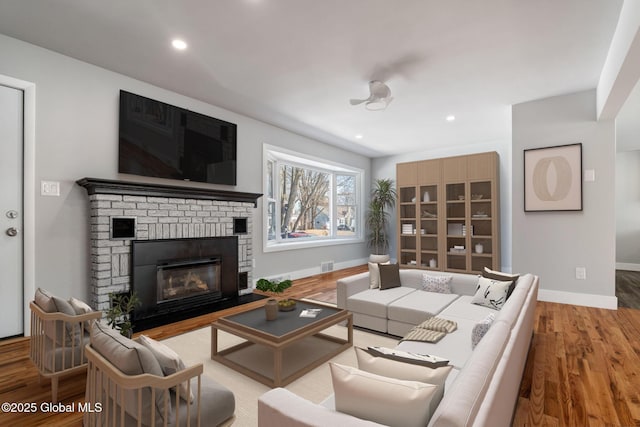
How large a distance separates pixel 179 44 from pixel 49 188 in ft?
6.26

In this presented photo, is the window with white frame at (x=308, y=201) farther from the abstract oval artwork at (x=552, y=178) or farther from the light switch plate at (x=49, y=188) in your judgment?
the abstract oval artwork at (x=552, y=178)

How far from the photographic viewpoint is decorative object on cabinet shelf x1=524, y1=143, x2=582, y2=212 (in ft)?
13.5

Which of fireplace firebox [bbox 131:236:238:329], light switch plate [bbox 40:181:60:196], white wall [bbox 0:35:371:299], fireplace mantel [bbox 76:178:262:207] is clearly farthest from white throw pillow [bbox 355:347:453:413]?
light switch plate [bbox 40:181:60:196]

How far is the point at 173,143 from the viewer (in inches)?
157

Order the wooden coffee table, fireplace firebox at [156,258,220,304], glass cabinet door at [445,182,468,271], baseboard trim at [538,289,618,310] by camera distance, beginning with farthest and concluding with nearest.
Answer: glass cabinet door at [445,182,468,271] → baseboard trim at [538,289,618,310] → fireplace firebox at [156,258,220,304] → the wooden coffee table

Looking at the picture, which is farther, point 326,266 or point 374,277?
point 326,266

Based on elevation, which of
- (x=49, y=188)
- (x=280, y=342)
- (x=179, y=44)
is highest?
(x=179, y=44)

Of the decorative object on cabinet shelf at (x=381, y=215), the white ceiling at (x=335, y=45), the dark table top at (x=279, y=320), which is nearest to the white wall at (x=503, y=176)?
the decorative object on cabinet shelf at (x=381, y=215)

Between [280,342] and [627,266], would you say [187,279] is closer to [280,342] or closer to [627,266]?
[280,342]

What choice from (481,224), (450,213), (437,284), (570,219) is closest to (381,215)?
(450,213)

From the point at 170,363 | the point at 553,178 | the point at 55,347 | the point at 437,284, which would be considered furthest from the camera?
the point at 553,178

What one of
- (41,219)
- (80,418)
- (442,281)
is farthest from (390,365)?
(41,219)

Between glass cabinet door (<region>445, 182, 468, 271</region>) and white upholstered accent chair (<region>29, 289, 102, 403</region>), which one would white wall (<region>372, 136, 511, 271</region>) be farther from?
white upholstered accent chair (<region>29, 289, 102, 403</region>)

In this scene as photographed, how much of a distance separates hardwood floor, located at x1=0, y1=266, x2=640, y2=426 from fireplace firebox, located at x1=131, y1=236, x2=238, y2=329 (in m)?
0.42
